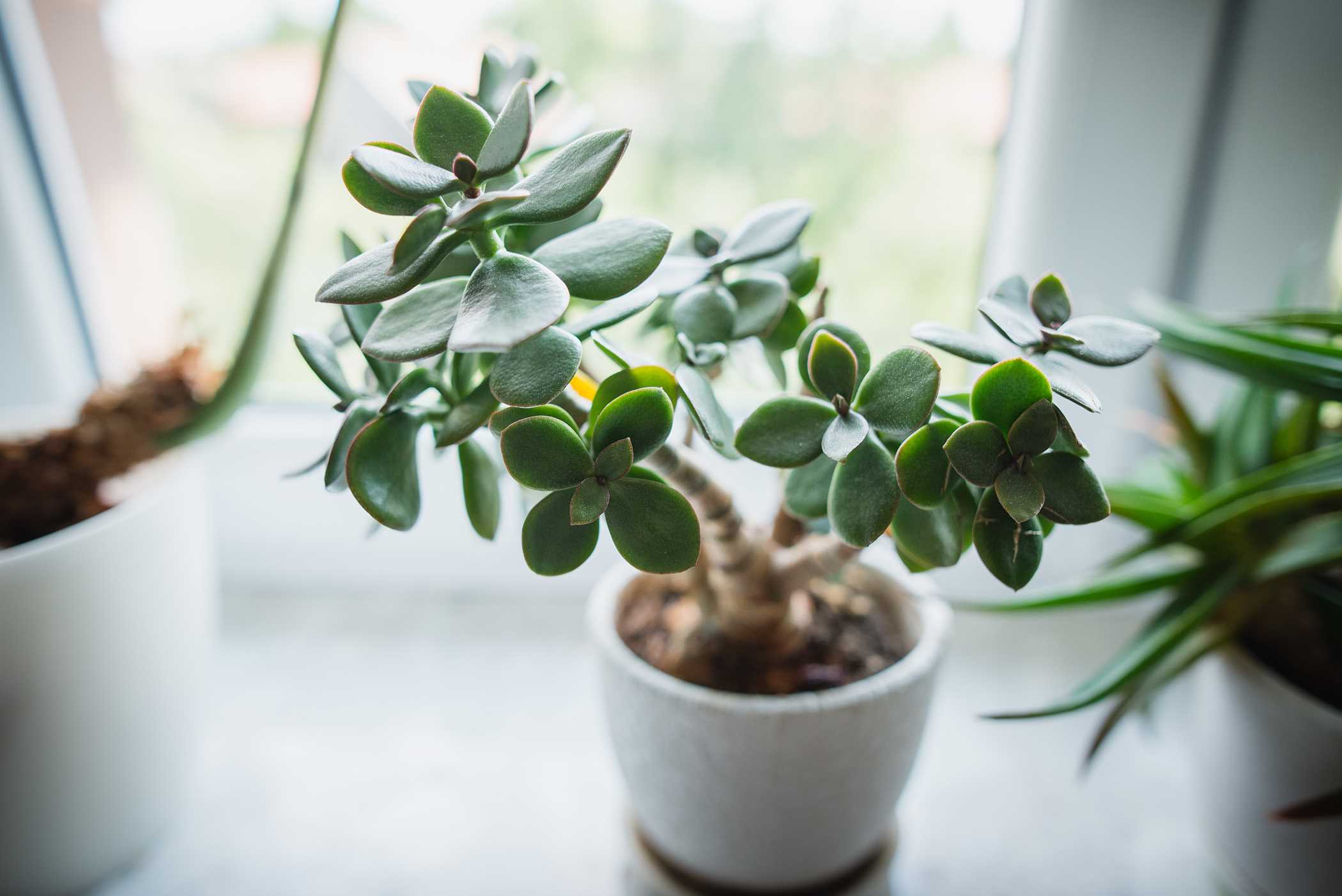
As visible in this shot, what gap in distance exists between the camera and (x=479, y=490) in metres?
0.36

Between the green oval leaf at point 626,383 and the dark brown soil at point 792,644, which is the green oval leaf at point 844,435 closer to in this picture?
the green oval leaf at point 626,383

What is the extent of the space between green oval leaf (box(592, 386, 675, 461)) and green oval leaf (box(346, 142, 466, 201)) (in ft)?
0.30

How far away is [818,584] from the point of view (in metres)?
0.60

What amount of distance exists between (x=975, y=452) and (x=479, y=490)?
205mm

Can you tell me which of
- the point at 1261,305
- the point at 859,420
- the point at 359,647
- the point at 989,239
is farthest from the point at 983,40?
the point at 359,647

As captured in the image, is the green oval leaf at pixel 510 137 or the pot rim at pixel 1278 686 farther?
the pot rim at pixel 1278 686

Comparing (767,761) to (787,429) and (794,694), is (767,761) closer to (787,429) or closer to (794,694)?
(794,694)

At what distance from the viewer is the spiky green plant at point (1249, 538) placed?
46 centimetres

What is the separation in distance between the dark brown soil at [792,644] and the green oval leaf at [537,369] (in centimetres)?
26

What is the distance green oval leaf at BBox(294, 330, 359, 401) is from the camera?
33 cm

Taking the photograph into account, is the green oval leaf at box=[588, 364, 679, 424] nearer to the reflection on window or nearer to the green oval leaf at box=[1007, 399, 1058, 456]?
the green oval leaf at box=[1007, 399, 1058, 456]

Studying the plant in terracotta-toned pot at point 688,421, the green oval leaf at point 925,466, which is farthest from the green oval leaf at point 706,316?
the green oval leaf at point 925,466

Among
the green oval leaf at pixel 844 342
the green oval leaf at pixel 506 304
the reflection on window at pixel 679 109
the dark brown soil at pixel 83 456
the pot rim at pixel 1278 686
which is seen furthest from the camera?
the reflection on window at pixel 679 109

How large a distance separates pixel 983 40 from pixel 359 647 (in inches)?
30.6
